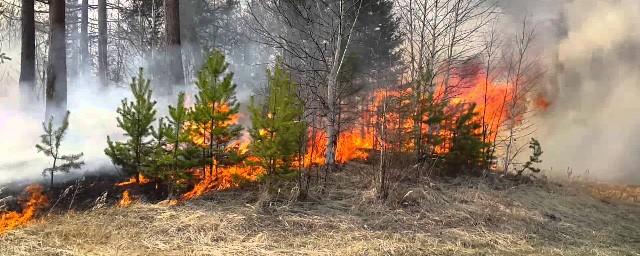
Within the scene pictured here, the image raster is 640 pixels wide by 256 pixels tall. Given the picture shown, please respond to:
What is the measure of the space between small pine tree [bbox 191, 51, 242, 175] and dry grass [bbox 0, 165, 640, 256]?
773 millimetres

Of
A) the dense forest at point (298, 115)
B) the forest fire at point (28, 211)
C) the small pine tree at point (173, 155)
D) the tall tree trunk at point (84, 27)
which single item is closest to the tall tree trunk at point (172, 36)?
the dense forest at point (298, 115)

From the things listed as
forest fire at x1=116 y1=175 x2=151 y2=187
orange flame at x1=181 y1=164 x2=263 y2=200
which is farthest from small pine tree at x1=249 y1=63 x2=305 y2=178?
forest fire at x1=116 y1=175 x2=151 y2=187

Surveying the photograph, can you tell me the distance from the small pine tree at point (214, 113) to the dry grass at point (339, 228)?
77 cm

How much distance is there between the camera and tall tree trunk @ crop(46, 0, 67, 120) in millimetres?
10922

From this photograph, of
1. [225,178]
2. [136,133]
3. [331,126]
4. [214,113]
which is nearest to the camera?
[136,133]

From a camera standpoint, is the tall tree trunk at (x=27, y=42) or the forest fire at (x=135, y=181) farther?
the tall tree trunk at (x=27, y=42)

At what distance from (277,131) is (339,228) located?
1.98 m

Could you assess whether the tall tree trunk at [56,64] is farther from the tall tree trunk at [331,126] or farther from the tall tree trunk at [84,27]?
the tall tree trunk at [84,27]

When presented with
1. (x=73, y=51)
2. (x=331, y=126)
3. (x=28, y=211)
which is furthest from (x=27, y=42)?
(x=73, y=51)

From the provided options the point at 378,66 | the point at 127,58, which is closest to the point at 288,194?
the point at 378,66

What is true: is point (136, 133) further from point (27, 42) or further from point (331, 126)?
point (27, 42)

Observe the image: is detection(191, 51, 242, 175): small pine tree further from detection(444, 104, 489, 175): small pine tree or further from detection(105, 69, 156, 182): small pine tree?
detection(444, 104, 489, 175): small pine tree

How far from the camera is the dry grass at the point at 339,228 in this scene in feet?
19.0

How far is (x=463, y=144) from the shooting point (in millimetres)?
11148
